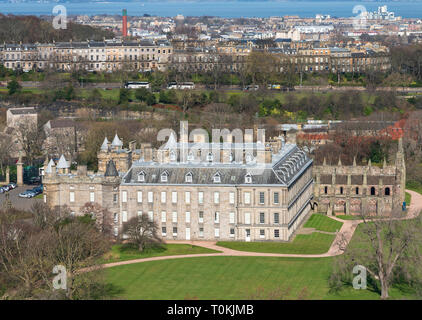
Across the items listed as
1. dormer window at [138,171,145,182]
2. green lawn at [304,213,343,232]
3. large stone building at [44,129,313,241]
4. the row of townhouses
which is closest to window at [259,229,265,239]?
large stone building at [44,129,313,241]

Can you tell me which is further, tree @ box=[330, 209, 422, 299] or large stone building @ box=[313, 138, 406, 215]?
large stone building @ box=[313, 138, 406, 215]

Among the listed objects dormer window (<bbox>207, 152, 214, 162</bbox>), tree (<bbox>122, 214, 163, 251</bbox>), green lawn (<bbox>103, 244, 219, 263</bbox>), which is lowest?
green lawn (<bbox>103, 244, 219, 263</bbox>)

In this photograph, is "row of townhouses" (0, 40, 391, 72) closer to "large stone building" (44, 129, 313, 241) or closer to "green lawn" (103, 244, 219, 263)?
"large stone building" (44, 129, 313, 241)

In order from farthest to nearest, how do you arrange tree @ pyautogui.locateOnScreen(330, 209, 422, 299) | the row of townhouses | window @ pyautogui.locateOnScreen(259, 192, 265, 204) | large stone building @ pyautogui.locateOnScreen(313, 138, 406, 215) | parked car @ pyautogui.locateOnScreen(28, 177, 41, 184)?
the row of townhouses < parked car @ pyautogui.locateOnScreen(28, 177, 41, 184) < large stone building @ pyautogui.locateOnScreen(313, 138, 406, 215) < window @ pyautogui.locateOnScreen(259, 192, 265, 204) < tree @ pyautogui.locateOnScreen(330, 209, 422, 299)

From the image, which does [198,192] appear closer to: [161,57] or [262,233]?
[262,233]

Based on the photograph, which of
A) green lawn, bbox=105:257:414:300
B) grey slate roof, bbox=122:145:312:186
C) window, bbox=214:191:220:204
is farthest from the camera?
window, bbox=214:191:220:204

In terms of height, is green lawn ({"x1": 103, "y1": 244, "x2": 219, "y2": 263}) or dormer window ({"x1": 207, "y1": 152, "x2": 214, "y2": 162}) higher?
dormer window ({"x1": 207, "y1": 152, "x2": 214, "y2": 162})

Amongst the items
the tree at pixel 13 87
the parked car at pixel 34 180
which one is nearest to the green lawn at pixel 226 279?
the parked car at pixel 34 180
